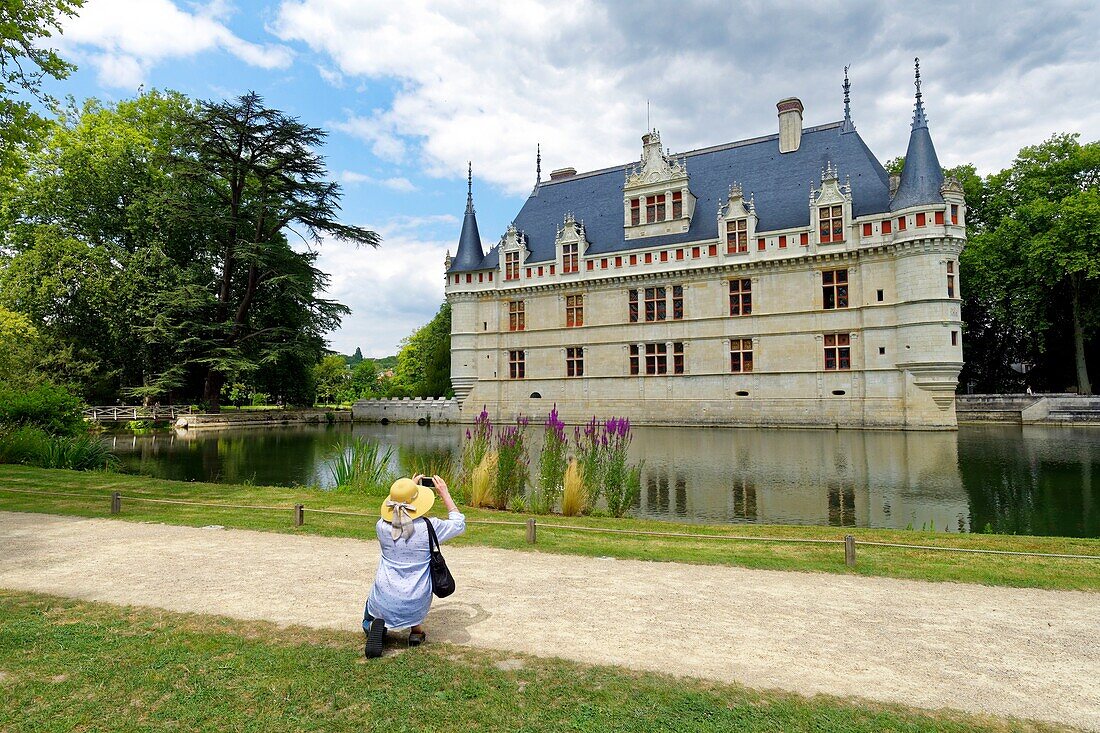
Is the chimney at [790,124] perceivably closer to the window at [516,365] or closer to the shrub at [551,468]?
the window at [516,365]

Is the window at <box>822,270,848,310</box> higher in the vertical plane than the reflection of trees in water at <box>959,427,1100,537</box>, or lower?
higher

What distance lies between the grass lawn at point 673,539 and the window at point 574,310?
25.8 metres

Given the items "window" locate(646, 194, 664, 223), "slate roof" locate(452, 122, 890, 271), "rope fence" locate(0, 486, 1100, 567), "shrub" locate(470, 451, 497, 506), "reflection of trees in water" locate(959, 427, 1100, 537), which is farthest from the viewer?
"window" locate(646, 194, 664, 223)

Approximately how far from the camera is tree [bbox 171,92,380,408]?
104 feet

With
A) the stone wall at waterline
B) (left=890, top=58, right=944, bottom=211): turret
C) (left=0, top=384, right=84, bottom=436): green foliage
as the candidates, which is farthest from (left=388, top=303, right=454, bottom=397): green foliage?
(left=890, top=58, right=944, bottom=211): turret

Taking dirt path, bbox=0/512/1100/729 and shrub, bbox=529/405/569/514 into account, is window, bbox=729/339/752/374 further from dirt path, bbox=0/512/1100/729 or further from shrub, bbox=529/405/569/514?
dirt path, bbox=0/512/1100/729

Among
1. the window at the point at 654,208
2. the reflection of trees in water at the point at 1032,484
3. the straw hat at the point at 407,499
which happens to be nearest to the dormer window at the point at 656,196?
the window at the point at 654,208

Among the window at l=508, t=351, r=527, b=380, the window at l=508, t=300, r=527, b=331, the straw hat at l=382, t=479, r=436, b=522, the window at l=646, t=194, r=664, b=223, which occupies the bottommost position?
the straw hat at l=382, t=479, r=436, b=522

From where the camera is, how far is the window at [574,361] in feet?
119

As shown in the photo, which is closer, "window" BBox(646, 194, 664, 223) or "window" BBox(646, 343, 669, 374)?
"window" BBox(646, 343, 669, 374)

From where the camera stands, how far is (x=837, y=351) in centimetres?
2972

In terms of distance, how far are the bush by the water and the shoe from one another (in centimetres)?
1478

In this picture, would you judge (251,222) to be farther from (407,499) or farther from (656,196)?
(407,499)

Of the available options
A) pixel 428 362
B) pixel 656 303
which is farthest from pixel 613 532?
pixel 428 362
